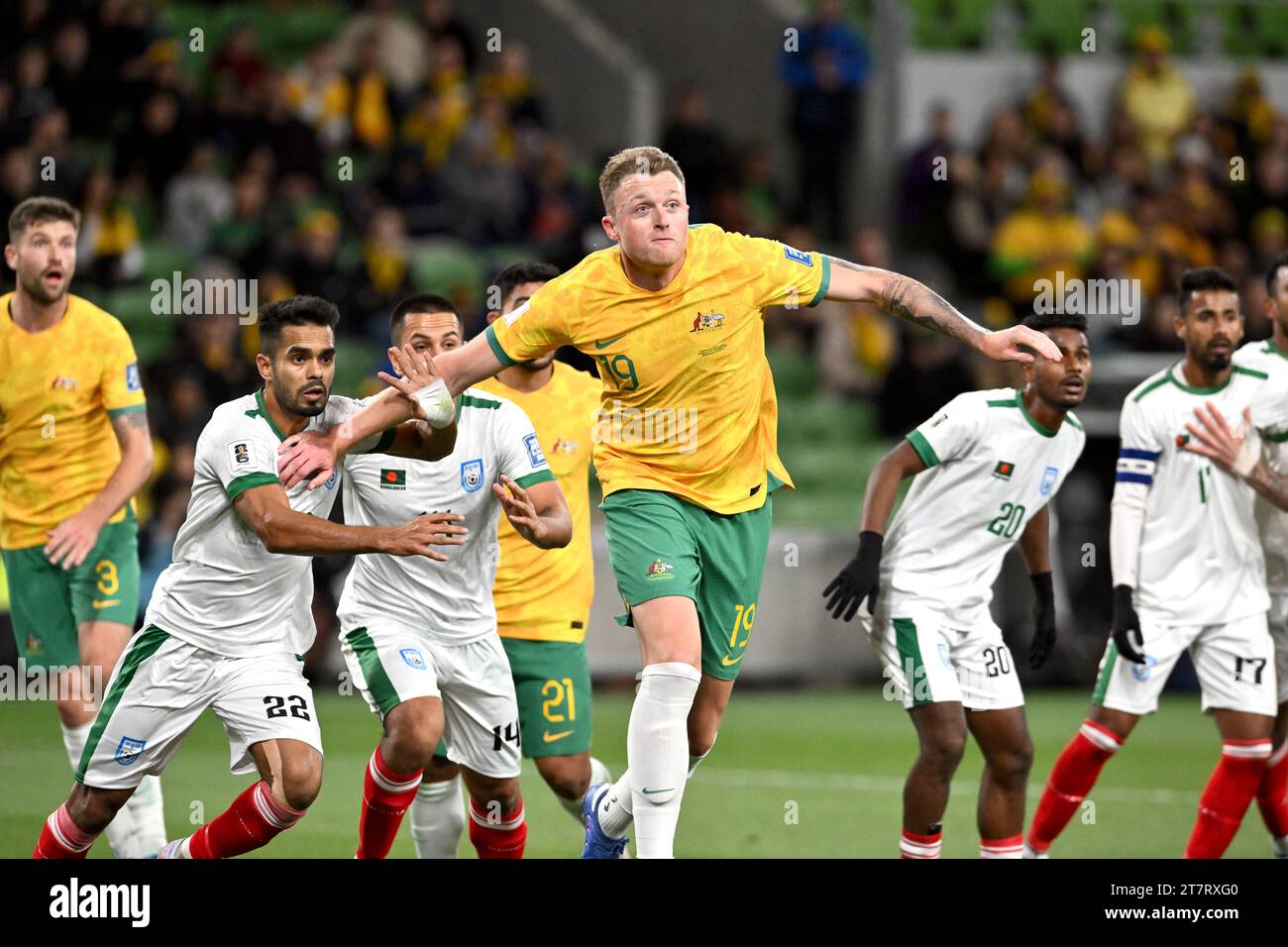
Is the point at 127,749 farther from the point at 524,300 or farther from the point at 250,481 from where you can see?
the point at 524,300

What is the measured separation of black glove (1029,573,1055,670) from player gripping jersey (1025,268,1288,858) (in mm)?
274

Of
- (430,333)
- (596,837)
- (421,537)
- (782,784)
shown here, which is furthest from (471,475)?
(782,784)

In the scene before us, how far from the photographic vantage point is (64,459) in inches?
314

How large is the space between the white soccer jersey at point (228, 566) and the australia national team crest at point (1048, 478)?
9.40 ft

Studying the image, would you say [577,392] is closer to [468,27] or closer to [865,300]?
[865,300]

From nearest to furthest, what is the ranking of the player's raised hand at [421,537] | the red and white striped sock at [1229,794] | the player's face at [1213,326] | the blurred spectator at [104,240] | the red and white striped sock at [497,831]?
1. the player's raised hand at [421,537]
2. the red and white striped sock at [497,831]
3. the red and white striped sock at [1229,794]
4. the player's face at [1213,326]
5. the blurred spectator at [104,240]

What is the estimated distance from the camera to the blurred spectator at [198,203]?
15461mm

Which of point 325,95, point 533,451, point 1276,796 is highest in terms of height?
point 325,95

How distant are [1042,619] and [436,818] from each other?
107 inches

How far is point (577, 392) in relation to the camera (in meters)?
7.82

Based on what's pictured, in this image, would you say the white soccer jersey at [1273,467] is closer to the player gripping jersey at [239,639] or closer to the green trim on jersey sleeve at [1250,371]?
the green trim on jersey sleeve at [1250,371]

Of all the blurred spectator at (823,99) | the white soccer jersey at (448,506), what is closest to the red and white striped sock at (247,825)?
the white soccer jersey at (448,506)

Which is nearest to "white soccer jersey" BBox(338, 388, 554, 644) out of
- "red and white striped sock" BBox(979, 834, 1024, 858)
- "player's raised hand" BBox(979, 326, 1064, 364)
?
"player's raised hand" BBox(979, 326, 1064, 364)
